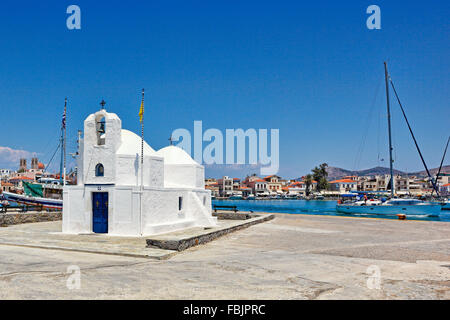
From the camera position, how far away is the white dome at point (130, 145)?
1928 cm

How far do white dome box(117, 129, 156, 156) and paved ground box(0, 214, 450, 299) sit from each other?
6691 millimetres

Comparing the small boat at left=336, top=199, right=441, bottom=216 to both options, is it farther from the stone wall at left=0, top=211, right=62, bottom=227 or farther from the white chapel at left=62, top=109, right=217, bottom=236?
the stone wall at left=0, top=211, right=62, bottom=227

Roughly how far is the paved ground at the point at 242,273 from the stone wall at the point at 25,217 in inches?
398

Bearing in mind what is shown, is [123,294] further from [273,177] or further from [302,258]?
[273,177]

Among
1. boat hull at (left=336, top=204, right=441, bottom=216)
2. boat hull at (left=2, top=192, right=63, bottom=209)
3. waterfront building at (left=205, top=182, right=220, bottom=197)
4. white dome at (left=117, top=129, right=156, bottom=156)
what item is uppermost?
white dome at (left=117, top=129, right=156, bottom=156)

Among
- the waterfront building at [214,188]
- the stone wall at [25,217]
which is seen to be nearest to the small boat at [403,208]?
the stone wall at [25,217]

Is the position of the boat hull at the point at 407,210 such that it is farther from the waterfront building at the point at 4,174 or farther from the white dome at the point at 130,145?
the waterfront building at the point at 4,174

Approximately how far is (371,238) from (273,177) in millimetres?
148191

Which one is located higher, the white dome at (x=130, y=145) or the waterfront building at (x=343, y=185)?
the white dome at (x=130, y=145)

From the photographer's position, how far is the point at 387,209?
50781mm

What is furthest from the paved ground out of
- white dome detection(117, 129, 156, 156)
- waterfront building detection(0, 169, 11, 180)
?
waterfront building detection(0, 169, 11, 180)

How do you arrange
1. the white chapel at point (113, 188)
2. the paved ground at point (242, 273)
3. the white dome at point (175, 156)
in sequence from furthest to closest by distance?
the white dome at point (175, 156) → the white chapel at point (113, 188) → the paved ground at point (242, 273)

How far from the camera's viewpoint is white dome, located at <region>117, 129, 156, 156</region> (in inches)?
759
